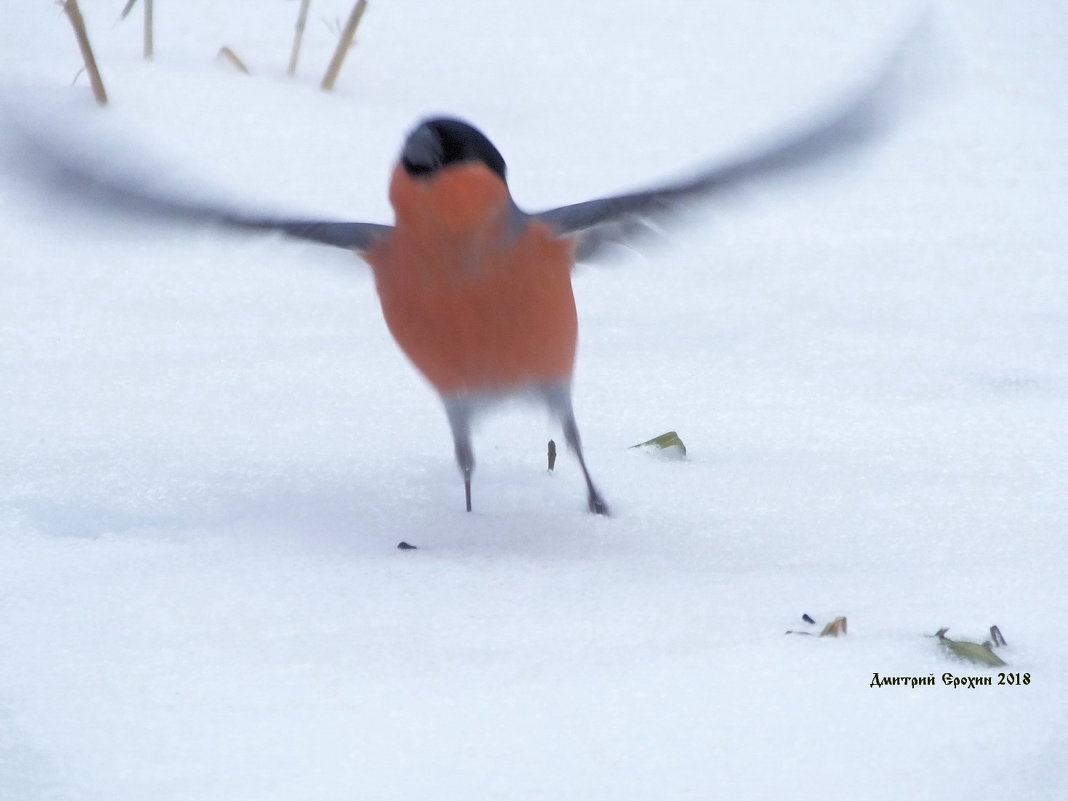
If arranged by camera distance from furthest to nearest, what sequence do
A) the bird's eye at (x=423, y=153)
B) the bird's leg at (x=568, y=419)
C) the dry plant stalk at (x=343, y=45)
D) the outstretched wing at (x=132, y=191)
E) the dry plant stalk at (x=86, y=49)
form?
the dry plant stalk at (x=343, y=45) → the dry plant stalk at (x=86, y=49) → the bird's leg at (x=568, y=419) → the outstretched wing at (x=132, y=191) → the bird's eye at (x=423, y=153)

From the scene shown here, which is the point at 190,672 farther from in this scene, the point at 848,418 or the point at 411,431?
the point at 848,418

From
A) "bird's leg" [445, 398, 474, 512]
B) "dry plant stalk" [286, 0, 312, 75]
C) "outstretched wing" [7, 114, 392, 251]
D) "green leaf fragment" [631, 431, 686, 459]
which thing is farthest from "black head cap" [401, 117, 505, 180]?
"dry plant stalk" [286, 0, 312, 75]

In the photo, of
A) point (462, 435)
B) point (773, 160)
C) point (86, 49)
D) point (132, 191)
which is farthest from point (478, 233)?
point (86, 49)

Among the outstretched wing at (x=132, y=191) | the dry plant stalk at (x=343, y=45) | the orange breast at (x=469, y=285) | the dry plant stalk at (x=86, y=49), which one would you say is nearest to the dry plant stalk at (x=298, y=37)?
the dry plant stalk at (x=343, y=45)

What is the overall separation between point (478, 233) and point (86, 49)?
2306 mm

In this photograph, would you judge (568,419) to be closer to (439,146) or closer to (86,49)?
(439,146)

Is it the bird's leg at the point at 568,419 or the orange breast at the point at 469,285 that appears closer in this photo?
the orange breast at the point at 469,285

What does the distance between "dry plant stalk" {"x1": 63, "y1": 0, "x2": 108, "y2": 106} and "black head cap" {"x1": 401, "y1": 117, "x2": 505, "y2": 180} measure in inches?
83.3

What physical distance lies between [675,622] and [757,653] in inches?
7.1

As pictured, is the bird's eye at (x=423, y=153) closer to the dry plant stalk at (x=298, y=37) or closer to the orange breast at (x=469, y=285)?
the orange breast at (x=469, y=285)

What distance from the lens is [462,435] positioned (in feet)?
8.47

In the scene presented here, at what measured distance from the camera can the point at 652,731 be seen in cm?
152

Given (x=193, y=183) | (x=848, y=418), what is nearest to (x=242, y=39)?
(x=193, y=183)

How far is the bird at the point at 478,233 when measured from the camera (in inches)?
93.1
